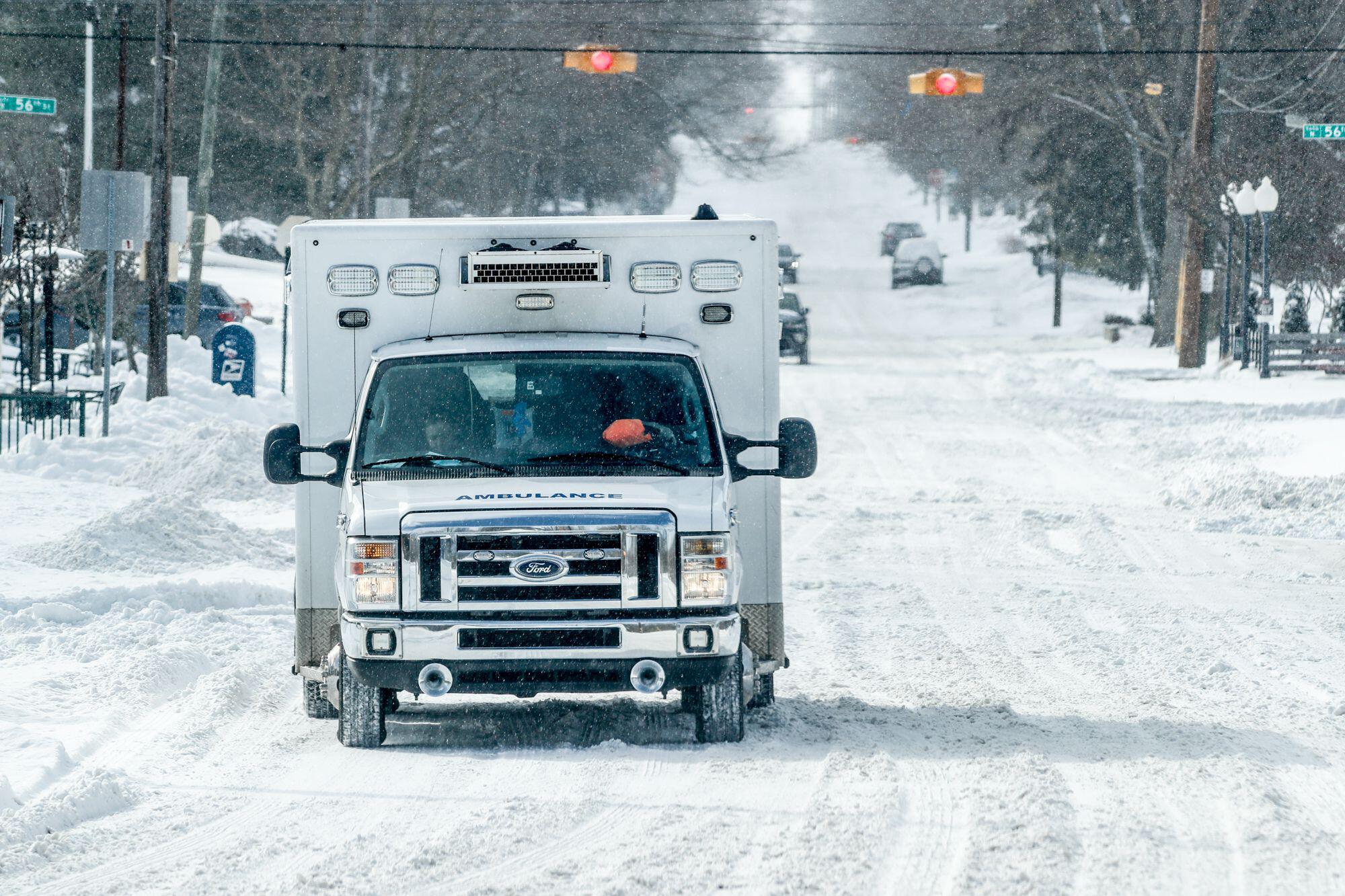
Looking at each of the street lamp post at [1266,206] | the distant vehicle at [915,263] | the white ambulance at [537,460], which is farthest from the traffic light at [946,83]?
the distant vehicle at [915,263]

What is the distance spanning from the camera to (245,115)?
50.2m

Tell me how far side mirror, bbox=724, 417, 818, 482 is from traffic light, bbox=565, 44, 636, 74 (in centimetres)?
2127

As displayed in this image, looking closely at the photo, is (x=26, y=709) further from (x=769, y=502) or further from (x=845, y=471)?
(x=845, y=471)

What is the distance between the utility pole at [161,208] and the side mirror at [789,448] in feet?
54.5

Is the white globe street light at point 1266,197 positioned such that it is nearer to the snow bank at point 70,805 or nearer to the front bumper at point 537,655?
the front bumper at point 537,655

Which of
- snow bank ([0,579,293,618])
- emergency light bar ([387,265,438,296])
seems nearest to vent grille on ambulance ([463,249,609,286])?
emergency light bar ([387,265,438,296])

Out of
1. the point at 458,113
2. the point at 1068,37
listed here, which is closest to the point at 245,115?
the point at 458,113

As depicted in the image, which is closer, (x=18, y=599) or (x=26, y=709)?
(x=26, y=709)

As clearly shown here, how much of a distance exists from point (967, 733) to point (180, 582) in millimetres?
5606

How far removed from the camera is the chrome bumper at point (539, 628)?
7.60 meters

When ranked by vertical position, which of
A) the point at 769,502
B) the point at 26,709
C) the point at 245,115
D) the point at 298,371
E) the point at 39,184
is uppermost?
the point at 245,115

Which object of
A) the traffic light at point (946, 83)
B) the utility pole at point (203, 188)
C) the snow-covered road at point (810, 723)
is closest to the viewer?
the snow-covered road at point (810, 723)

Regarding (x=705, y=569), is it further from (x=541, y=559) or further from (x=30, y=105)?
(x=30, y=105)

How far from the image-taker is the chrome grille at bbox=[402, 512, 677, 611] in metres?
7.52
